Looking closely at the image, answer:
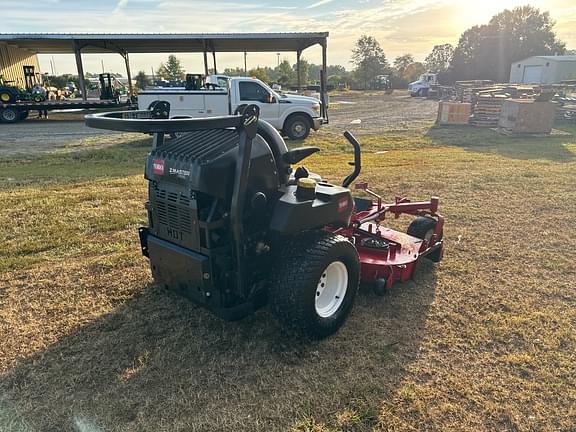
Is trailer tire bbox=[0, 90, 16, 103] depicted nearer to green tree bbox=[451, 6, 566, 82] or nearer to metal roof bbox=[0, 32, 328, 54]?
metal roof bbox=[0, 32, 328, 54]

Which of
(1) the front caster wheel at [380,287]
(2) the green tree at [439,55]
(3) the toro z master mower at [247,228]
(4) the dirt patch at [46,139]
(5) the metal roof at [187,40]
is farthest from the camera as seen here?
(2) the green tree at [439,55]

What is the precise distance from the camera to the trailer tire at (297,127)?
44.1 ft

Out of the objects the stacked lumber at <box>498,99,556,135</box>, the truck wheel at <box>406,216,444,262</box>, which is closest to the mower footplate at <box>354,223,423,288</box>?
the truck wheel at <box>406,216,444,262</box>

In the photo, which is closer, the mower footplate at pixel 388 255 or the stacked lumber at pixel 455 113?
the mower footplate at pixel 388 255

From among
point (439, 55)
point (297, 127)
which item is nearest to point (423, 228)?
point (297, 127)

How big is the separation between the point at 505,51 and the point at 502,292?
7478cm

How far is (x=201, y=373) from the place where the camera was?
2768 millimetres

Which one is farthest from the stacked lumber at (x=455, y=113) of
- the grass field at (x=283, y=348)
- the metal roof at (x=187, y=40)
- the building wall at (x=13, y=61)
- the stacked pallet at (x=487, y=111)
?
the building wall at (x=13, y=61)

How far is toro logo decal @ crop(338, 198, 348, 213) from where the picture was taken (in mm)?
3059

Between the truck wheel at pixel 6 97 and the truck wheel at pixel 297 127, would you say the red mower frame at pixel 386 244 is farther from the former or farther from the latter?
the truck wheel at pixel 6 97

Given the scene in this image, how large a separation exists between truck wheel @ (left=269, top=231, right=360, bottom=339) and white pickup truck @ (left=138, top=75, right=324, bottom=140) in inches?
409

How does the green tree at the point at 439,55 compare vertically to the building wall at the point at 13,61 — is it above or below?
above

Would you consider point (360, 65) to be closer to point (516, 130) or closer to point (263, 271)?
point (516, 130)

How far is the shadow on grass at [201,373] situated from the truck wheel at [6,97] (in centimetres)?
2105
